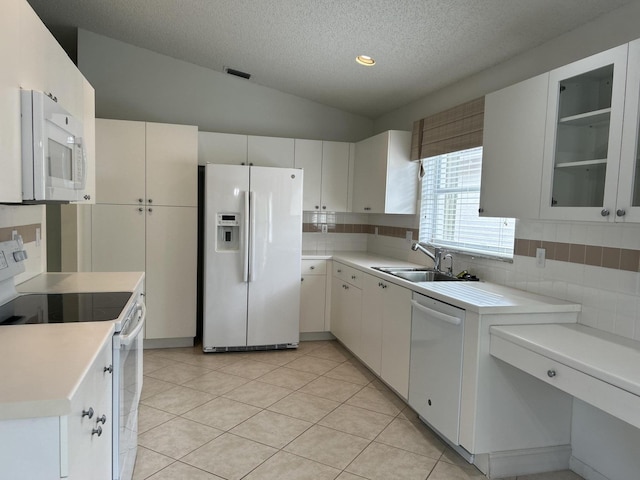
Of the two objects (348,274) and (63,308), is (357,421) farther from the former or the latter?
(63,308)

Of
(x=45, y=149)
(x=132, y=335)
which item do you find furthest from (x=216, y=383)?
(x=45, y=149)

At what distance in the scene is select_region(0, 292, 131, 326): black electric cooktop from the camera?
1.75 m

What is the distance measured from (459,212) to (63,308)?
Result: 9.15 feet

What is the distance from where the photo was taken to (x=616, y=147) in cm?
181

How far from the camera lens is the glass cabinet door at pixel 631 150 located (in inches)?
68.3

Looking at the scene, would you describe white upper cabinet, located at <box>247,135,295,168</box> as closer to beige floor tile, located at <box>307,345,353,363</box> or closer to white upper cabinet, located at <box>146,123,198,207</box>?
white upper cabinet, located at <box>146,123,198,207</box>

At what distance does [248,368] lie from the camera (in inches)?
150

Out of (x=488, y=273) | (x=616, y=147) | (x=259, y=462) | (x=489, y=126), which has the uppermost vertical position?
(x=489, y=126)

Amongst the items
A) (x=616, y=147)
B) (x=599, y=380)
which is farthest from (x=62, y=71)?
(x=599, y=380)

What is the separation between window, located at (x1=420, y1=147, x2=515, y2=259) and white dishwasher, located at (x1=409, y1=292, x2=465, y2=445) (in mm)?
739

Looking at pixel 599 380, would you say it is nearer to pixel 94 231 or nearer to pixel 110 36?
pixel 94 231

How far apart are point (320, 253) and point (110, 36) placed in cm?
299

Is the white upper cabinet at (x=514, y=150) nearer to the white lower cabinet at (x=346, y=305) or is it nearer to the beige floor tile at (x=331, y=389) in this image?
the white lower cabinet at (x=346, y=305)

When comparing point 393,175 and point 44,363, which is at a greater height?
point 393,175
